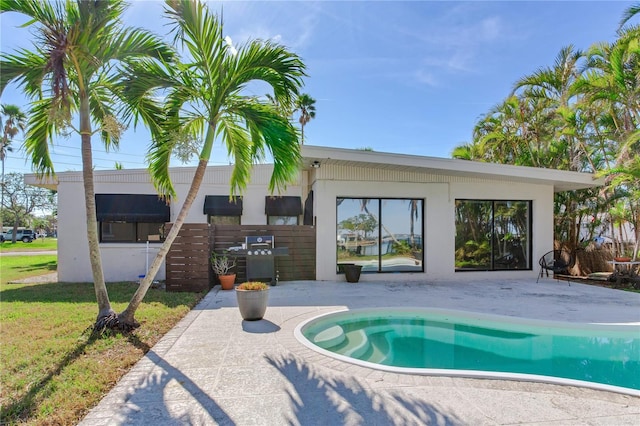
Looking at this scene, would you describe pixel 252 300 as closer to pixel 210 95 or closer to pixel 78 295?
pixel 210 95

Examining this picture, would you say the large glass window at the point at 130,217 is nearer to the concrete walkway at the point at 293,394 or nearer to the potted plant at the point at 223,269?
the potted plant at the point at 223,269

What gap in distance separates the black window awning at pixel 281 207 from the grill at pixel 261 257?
7.93 feet

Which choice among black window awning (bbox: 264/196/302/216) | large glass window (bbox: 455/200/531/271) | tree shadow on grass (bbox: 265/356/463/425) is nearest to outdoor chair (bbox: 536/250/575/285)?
large glass window (bbox: 455/200/531/271)

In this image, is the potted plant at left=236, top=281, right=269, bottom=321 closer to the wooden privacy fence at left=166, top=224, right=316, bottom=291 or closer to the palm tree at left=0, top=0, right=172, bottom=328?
the palm tree at left=0, top=0, right=172, bottom=328

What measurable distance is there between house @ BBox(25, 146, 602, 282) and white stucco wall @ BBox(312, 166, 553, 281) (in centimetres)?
3

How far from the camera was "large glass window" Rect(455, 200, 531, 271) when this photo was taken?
11.2 meters

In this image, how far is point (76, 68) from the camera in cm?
473

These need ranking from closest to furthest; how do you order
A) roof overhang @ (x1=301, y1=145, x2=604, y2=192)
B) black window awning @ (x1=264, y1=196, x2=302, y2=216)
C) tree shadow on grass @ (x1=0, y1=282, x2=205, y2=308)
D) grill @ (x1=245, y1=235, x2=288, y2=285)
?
tree shadow on grass @ (x1=0, y1=282, x2=205, y2=308) → roof overhang @ (x1=301, y1=145, x2=604, y2=192) → grill @ (x1=245, y1=235, x2=288, y2=285) → black window awning @ (x1=264, y1=196, x2=302, y2=216)

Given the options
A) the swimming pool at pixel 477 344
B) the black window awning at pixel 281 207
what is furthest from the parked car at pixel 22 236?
the swimming pool at pixel 477 344

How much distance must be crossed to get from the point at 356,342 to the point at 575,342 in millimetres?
3505

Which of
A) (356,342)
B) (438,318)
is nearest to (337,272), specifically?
(438,318)

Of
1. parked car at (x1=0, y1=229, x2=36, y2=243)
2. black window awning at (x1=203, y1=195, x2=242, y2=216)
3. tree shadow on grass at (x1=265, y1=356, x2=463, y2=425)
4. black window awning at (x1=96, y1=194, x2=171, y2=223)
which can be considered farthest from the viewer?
parked car at (x1=0, y1=229, x2=36, y2=243)

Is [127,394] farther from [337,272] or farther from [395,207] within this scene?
[395,207]

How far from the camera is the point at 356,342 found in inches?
219
